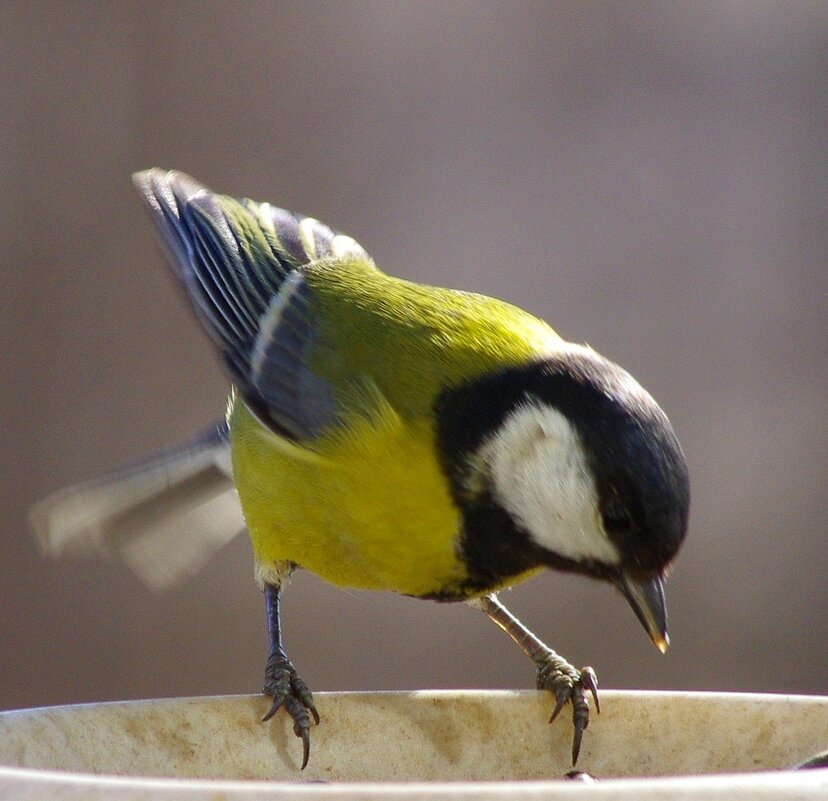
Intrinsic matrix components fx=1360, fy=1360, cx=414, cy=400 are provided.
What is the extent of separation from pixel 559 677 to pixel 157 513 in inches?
32.3

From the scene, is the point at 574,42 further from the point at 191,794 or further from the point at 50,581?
the point at 191,794

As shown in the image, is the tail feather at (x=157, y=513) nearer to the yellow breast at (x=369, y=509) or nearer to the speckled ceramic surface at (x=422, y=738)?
the yellow breast at (x=369, y=509)

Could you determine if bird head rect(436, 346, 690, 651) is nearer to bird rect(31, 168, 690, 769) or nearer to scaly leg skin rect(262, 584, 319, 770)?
bird rect(31, 168, 690, 769)

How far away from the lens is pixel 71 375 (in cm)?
311

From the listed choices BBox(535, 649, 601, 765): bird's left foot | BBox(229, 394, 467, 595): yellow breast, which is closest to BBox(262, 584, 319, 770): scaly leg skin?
BBox(229, 394, 467, 595): yellow breast

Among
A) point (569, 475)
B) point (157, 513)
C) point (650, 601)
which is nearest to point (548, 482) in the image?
point (569, 475)

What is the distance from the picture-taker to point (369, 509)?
58.6 inches

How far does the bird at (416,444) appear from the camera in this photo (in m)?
1.31

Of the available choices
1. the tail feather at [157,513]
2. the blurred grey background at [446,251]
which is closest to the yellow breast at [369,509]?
the tail feather at [157,513]

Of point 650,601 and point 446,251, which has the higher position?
point 650,601

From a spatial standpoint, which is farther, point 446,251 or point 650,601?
point 446,251

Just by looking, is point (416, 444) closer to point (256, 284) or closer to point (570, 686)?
point (570, 686)

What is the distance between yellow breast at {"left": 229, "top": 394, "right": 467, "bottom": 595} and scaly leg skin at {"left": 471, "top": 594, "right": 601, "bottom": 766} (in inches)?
6.5

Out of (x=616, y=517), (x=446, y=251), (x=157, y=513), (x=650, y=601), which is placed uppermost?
(x=616, y=517)
